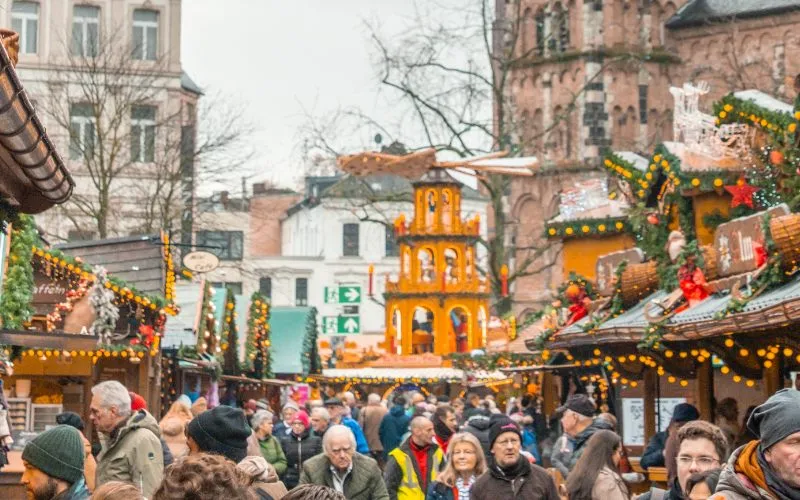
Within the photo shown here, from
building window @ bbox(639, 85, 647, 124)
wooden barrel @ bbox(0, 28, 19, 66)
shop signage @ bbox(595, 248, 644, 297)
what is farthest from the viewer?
Answer: building window @ bbox(639, 85, 647, 124)

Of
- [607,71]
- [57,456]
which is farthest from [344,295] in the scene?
[57,456]

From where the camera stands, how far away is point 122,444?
10.5 metres

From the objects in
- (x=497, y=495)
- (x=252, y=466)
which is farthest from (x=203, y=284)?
(x=252, y=466)

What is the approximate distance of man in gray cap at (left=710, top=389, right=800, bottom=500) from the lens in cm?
620

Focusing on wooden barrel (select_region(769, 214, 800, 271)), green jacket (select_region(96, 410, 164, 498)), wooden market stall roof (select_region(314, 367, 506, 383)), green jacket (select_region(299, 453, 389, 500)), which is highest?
wooden barrel (select_region(769, 214, 800, 271))

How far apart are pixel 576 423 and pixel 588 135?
196ft

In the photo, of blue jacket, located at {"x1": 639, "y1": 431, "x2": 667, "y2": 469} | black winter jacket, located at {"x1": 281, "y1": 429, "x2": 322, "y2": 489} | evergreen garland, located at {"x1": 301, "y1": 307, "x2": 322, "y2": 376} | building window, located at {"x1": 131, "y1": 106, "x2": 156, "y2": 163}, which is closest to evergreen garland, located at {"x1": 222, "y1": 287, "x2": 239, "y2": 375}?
building window, located at {"x1": 131, "y1": 106, "x2": 156, "y2": 163}

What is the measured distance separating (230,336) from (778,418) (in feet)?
88.6

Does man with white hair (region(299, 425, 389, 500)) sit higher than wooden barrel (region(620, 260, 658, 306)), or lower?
lower

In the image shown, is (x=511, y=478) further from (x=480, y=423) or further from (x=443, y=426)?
(x=480, y=423)

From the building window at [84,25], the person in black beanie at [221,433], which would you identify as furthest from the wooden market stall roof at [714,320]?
the building window at [84,25]

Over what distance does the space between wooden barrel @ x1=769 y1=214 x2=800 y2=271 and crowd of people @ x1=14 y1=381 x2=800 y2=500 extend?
198cm

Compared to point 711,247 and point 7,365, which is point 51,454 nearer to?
point 7,365

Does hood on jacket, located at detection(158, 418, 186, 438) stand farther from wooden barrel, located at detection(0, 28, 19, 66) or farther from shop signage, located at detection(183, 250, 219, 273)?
shop signage, located at detection(183, 250, 219, 273)
